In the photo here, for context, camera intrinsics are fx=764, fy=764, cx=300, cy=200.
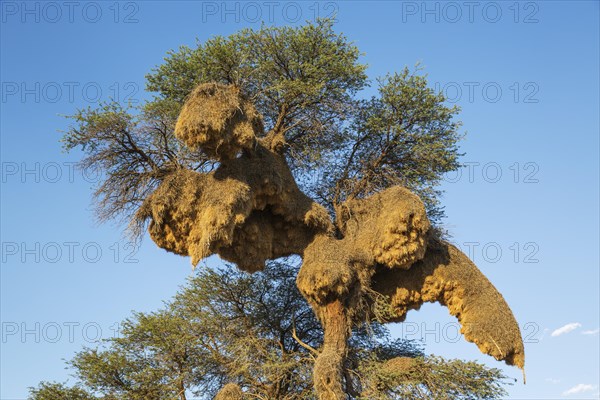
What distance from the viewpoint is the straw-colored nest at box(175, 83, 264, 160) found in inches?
765

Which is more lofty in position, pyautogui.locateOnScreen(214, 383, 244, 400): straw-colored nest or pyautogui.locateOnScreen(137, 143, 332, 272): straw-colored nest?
pyautogui.locateOnScreen(137, 143, 332, 272): straw-colored nest

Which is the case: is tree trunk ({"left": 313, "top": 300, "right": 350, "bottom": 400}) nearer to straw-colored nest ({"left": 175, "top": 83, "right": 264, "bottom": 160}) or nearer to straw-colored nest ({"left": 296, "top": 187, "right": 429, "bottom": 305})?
straw-colored nest ({"left": 296, "top": 187, "right": 429, "bottom": 305})

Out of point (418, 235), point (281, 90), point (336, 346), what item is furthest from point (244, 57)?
point (336, 346)

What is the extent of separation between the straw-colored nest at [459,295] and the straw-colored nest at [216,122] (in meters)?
6.37

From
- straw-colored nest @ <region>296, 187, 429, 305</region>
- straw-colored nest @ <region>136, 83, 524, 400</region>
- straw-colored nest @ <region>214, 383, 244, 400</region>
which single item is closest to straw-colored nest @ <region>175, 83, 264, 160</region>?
straw-colored nest @ <region>136, 83, 524, 400</region>

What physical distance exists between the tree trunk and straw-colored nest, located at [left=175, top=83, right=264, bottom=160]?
17.9 ft

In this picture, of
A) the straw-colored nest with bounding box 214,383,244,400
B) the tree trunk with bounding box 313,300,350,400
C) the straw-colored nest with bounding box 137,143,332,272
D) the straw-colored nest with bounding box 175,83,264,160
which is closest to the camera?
the straw-colored nest with bounding box 175,83,264,160

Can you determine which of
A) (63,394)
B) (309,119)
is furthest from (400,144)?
(63,394)

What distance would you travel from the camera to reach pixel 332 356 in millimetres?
21062

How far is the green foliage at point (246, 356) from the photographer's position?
2183 cm

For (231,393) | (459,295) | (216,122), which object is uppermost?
(216,122)

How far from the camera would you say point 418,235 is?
21703 mm

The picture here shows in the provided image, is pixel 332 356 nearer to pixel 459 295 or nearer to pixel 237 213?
pixel 459 295

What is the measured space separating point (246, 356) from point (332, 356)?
3.75 metres
